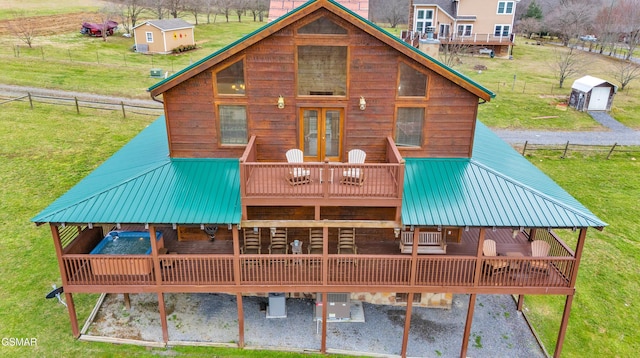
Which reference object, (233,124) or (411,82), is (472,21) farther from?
(233,124)

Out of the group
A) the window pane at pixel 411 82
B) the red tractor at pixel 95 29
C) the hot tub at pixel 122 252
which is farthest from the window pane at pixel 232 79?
the red tractor at pixel 95 29

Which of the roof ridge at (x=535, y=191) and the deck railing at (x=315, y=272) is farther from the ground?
the roof ridge at (x=535, y=191)

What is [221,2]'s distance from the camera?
276ft

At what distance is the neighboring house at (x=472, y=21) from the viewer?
56688 millimetres

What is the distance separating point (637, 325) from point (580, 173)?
47.4 ft

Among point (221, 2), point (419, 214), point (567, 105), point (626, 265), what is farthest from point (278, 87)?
point (221, 2)

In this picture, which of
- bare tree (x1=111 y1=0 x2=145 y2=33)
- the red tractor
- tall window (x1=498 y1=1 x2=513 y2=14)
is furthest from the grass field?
bare tree (x1=111 y1=0 x2=145 y2=33)

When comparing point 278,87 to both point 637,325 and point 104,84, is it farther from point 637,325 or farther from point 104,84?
point 104,84

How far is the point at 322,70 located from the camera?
13453mm

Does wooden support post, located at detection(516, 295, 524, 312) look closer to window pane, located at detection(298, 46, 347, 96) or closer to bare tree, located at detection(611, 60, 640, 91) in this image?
window pane, located at detection(298, 46, 347, 96)

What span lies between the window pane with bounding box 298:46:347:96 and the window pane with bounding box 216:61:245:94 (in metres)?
1.76

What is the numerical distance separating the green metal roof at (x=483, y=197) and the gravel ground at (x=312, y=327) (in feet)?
15.6

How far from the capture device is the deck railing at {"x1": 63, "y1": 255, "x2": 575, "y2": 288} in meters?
12.9

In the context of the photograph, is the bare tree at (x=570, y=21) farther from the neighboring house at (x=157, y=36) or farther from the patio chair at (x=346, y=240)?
the patio chair at (x=346, y=240)
